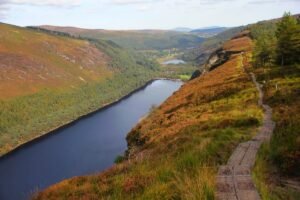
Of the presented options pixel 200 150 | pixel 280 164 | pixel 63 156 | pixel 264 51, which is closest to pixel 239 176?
pixel 280 164

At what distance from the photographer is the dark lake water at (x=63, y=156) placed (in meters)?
114

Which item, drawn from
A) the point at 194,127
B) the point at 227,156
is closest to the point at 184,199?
the point at 227,156

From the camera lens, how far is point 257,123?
92.5ft

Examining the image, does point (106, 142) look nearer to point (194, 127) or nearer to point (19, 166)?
point (19, 166)

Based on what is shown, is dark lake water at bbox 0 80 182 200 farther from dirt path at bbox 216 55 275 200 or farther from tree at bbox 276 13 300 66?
dirt path at bbox 216 55 275 200

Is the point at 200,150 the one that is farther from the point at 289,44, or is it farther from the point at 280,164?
the point at 289,44

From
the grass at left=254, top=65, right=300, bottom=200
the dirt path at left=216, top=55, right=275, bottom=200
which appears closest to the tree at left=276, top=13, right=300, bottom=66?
the grass at left=254, top=65, right=300, bottom=200

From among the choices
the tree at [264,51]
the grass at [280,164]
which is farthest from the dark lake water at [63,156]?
the grass at [280,164]

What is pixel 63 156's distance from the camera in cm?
13562

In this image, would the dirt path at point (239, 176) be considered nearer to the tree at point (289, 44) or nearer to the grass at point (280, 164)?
the grass at point (280, 164)

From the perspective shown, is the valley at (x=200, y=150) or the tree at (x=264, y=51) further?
the tree at (x=264, y=51)

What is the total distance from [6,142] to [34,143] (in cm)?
1168

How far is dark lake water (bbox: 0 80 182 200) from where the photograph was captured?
372 feet

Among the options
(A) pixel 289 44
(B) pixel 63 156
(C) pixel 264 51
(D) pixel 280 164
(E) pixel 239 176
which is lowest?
(B) pixel 63 156
